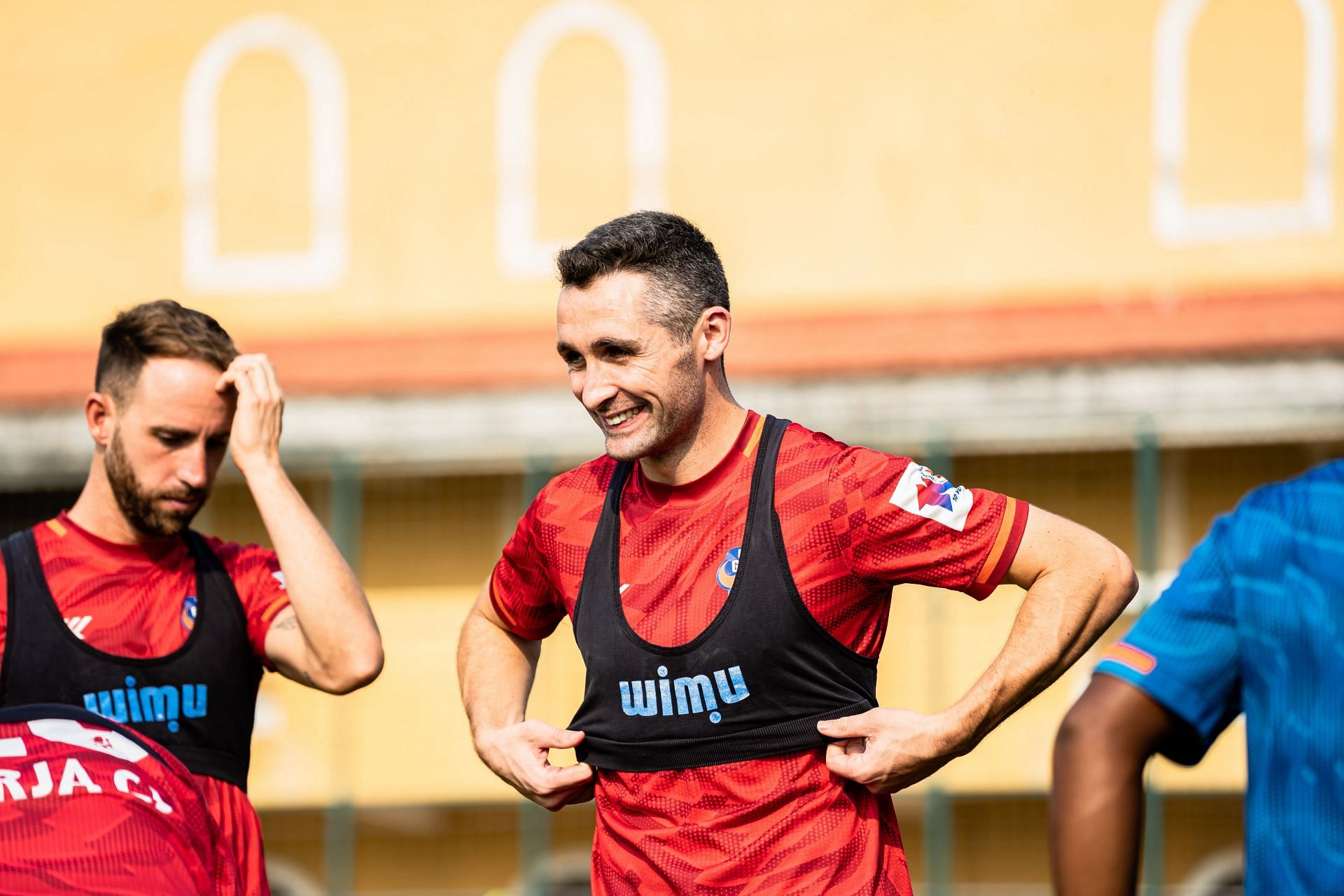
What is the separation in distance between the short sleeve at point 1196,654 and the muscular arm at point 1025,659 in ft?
3.50

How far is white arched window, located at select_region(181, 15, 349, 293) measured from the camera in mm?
14750

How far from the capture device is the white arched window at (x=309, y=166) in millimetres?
14750

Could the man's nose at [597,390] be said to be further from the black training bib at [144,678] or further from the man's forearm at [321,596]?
the black training bib at [144,678]

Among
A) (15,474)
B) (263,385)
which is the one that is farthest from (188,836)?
(15,474)

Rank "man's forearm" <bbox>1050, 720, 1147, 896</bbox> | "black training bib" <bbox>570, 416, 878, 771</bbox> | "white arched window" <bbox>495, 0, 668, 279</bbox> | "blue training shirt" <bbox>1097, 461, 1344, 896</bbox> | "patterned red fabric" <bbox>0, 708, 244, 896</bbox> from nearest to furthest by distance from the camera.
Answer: "blue training shirt" <bbox>1097, 461, 1344, 896</bbox> < "man's forearm" <bbox>1050, 720, 1147, 896</bbox> < "patterned red fabric" <bbox>0, 708, 244, 896</bbox> < "black training bib" <bbox>570, 416, 878, 771</bbox> < "white arched window" <bbox>495, 0, 668, 279</bbox>

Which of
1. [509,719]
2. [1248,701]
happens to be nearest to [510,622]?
[509,719]

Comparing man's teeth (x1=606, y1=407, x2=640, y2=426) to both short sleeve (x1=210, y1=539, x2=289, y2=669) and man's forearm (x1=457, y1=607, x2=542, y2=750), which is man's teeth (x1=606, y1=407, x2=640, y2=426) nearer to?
man's forearm (x1=457, y1=607, x2=542, y2=750)

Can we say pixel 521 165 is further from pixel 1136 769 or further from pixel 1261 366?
pixel 1136 769

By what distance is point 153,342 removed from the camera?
409 cm

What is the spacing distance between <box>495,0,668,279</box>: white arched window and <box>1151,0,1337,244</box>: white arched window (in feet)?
13.2

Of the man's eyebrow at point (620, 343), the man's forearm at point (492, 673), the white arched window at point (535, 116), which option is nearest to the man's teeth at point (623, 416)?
the man's eyebrow at point (620, 343)

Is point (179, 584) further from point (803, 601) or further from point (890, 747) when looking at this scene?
point (890, 747)

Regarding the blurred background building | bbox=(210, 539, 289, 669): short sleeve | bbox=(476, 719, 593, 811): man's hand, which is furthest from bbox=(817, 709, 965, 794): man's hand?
the blurred background building

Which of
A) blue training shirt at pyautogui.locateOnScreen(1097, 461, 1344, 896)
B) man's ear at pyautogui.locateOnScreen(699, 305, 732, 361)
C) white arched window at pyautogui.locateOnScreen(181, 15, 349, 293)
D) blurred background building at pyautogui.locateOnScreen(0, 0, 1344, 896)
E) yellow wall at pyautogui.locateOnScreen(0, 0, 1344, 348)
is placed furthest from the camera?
white arched window at pyautogui.locateOnScreen(181, 15, 349, 293)
